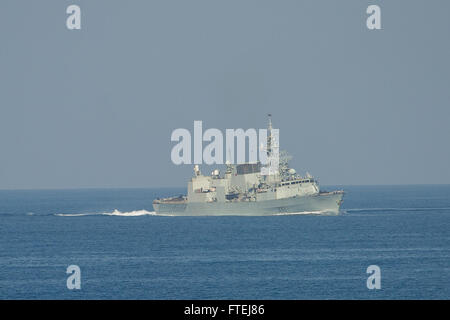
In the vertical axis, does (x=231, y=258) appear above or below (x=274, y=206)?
below

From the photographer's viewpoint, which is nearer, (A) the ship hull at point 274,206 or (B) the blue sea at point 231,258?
(B) the blue sea at point 231,258

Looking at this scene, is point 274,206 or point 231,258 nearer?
point 231,258

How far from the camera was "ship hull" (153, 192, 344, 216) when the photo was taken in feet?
364

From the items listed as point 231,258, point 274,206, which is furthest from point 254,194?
point 231,258

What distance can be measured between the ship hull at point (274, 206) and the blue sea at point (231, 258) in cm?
231

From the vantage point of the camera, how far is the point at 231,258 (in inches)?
2618

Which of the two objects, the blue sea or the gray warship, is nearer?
the blue sea

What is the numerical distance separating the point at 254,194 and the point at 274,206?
153 inches

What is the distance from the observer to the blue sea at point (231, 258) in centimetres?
4988

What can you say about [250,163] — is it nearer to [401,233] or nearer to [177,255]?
[401,233]

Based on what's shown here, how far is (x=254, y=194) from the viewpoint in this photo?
114 m

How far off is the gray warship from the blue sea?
324 cm

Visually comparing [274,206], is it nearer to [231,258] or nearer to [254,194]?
[254,194]

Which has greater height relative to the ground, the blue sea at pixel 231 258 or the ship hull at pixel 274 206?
the ship hull at pixel 274 206
